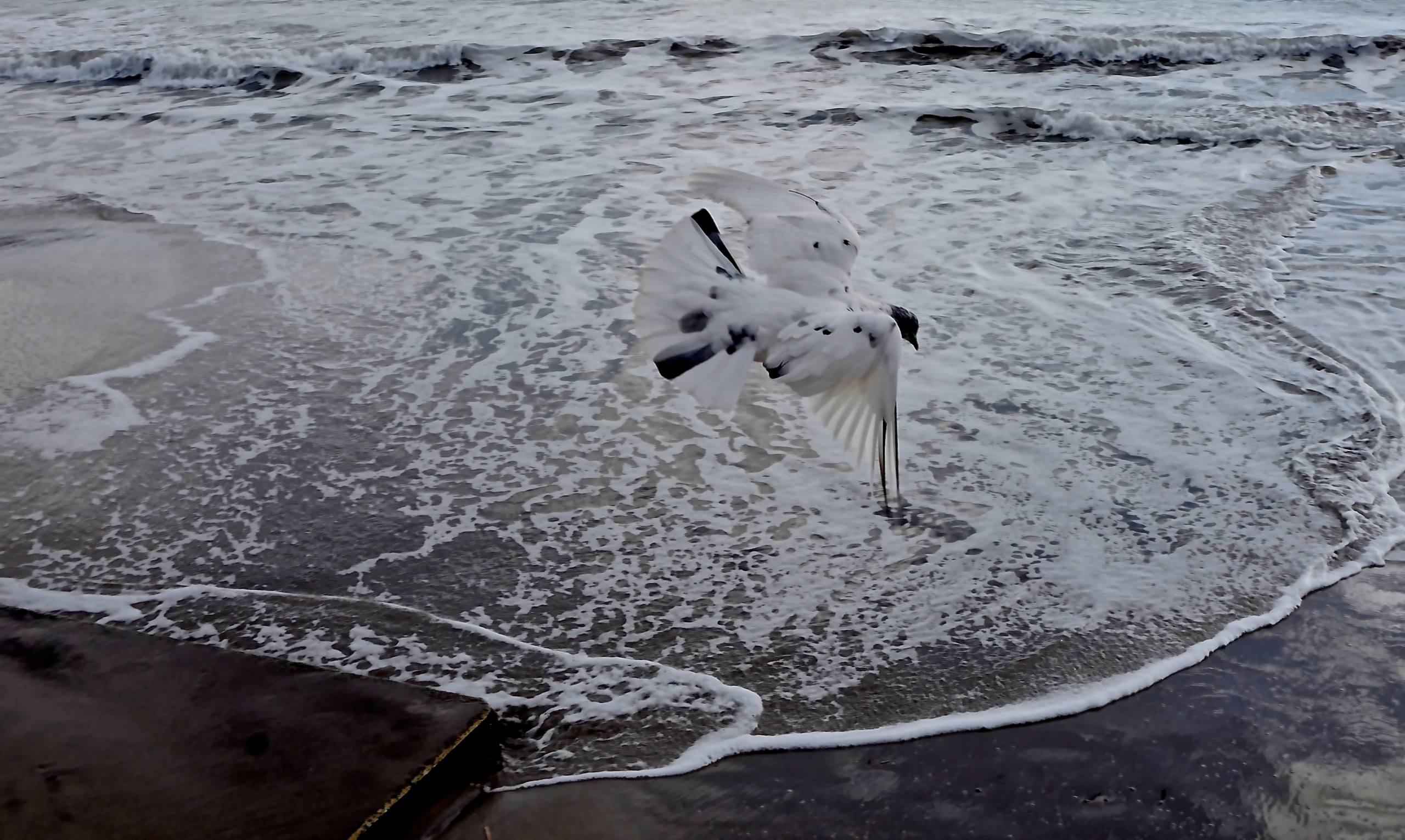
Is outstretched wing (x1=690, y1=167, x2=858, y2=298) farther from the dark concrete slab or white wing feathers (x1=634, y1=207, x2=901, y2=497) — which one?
the dark concrete slab

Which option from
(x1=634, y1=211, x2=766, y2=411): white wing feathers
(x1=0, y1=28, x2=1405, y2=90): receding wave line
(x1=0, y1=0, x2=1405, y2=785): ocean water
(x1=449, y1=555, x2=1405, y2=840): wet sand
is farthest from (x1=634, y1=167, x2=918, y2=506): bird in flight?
(x1=0, y1=28, x2=1405, y2=90): receding wave line

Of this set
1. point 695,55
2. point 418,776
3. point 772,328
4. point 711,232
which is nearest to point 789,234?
point 711,232

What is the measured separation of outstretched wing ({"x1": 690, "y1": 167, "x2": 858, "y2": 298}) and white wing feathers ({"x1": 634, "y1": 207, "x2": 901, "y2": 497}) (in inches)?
5.8

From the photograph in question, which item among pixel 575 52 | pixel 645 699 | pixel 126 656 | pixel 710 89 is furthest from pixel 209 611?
pixel 575 52

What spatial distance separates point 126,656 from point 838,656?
1.71 metres

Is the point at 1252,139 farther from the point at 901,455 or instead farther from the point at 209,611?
the point at 209,611

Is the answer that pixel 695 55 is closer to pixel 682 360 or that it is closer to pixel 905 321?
pixel 905 321

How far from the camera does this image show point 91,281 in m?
5.30

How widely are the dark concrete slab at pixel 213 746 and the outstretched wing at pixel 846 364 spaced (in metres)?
1.22

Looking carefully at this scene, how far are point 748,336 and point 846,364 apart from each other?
0.99 feet

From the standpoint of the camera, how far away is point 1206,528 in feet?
11.1

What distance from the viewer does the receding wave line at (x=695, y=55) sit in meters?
10.7

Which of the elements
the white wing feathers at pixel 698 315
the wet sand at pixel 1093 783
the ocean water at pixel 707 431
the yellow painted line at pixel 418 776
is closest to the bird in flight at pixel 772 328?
the white wing feathers at pixel 698 315

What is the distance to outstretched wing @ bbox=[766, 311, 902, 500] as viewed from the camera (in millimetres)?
2984
